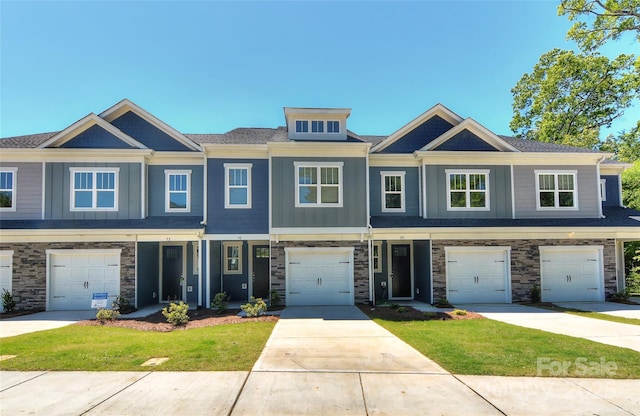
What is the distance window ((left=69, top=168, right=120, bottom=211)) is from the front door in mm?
11744

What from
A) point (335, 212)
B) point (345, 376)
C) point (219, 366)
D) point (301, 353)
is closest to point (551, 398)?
point (345, 376)

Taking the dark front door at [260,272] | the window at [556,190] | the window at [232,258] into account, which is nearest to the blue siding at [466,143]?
the window at [556,190]

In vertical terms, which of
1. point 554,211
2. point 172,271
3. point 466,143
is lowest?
point 172,271

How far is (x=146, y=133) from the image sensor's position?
1501 centimetres

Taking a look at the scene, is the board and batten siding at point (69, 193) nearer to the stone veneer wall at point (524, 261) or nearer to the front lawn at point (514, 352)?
the front lawn at point (514, 352)

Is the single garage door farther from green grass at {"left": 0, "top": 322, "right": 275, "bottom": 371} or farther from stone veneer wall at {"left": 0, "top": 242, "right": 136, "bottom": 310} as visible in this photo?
stone veneer wall at {"left": 0, "top": 242, "right": 136, "bottom": 310}

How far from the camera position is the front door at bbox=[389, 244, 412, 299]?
15.5 metres

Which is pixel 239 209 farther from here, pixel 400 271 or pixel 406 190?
pixel 400 271

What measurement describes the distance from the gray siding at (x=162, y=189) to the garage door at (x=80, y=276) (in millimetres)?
2337

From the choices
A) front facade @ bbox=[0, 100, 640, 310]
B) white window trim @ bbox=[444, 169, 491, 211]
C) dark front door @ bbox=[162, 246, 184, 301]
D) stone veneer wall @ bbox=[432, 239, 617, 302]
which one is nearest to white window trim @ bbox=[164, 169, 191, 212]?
front facade @ bbox=[0, 100, 640, 310]

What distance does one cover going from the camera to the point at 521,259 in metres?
14.1

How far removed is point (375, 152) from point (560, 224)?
8.04 m

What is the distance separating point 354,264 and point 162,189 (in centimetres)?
842

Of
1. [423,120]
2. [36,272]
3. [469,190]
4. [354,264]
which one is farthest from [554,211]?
[36,272]
